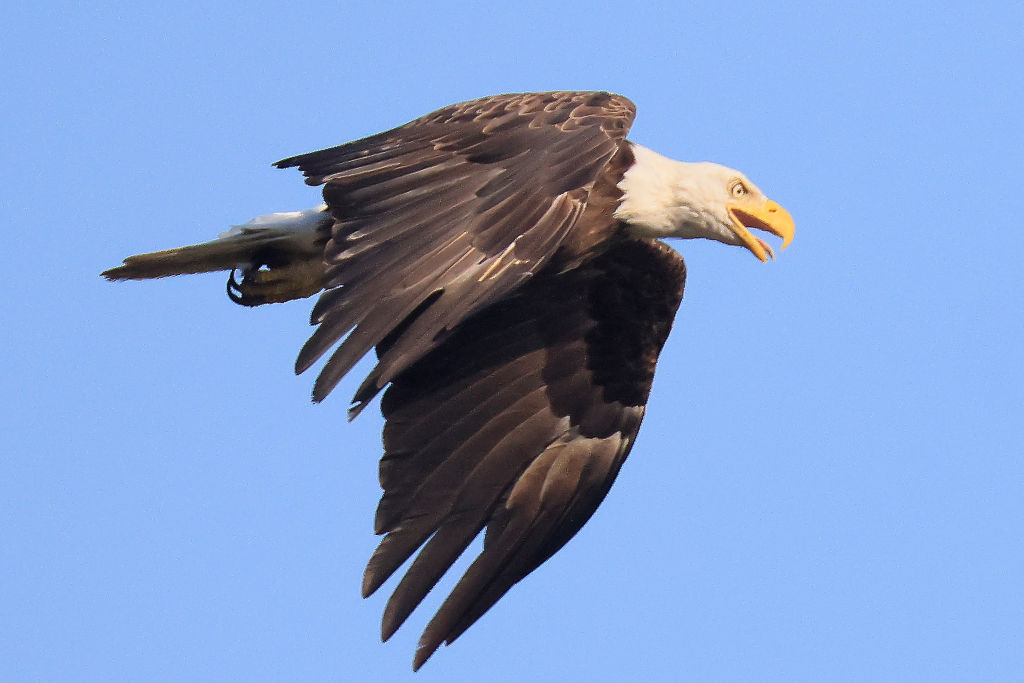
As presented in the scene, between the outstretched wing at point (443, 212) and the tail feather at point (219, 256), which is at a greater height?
the tail feather at point (219, 256)

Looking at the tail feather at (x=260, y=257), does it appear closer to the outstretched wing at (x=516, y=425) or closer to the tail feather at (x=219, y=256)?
the tail feather at (x=219, y=256)

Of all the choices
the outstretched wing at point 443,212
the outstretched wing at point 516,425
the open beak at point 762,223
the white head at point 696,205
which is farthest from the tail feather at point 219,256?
the open beak at point 762,223

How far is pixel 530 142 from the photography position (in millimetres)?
7059

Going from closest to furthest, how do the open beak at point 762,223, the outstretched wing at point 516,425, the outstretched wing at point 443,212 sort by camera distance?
1. the outstretched wing at point 443,212
2. the outstretched wing at point 516,425
3. the open beak at point 762,223

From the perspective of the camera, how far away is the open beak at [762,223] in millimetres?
8133

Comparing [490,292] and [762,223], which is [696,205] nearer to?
[762,223]

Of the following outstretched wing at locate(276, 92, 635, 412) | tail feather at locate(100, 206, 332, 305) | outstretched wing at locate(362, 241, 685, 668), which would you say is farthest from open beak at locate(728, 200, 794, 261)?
tail feather at locate(100, 206, 332, 305)

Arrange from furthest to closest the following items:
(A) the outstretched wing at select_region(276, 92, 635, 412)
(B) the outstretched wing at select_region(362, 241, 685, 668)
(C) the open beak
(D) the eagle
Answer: (C) the open beak → (B) the outstretched wing at select_region(362, 241, 685, 668) → (D) the eagle → (A) the outstretched wing at select_region(276, 92, 635, 412)

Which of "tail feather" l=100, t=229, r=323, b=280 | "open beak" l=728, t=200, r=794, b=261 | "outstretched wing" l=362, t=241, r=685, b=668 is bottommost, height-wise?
"outstretched wing" l=362, t=241, r=685, b=668

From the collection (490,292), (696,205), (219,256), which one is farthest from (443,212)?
(219,256)

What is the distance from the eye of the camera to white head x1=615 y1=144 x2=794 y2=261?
315 inches

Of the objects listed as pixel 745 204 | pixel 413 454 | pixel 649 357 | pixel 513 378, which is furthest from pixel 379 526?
pixel 745 204

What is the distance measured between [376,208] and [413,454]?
72.5 inches

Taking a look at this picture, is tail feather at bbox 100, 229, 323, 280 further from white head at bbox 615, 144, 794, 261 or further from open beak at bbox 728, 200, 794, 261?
open beak at bbox 728, 200, 794, 261
